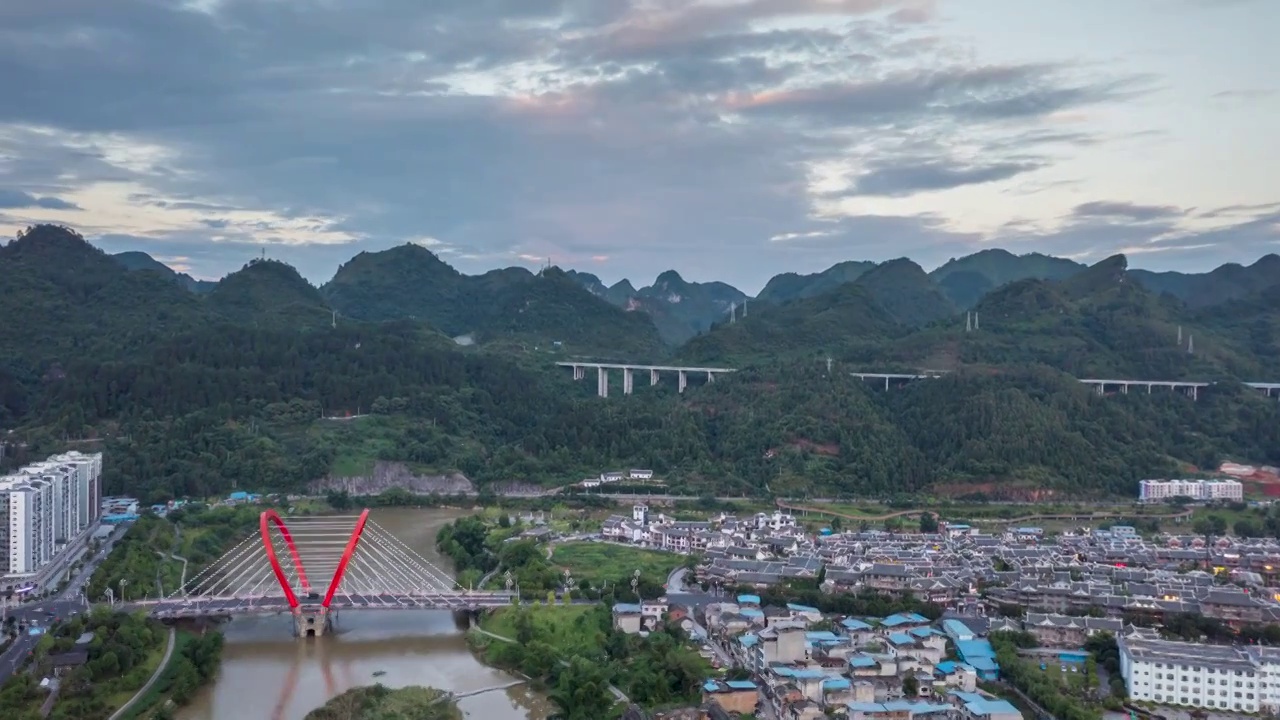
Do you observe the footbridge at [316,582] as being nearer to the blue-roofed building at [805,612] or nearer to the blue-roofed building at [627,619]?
the blue-roofed building at [627,619]

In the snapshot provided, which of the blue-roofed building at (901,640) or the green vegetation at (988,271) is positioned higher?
the green vegetation at (988,271)

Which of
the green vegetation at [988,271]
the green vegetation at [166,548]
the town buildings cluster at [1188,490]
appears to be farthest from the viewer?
the green vegetation at [988,271]

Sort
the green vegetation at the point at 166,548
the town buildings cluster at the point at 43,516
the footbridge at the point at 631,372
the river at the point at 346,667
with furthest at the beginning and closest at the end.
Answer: the footbridge at the point at 631,372, the town buildings cluster at the point at 43,516, the green vegetation at the point at 166,548, the river at the point at 346,667

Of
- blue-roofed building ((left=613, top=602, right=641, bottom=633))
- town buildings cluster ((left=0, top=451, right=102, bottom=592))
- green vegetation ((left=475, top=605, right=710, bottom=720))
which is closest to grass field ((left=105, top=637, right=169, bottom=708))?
town buildings cluster ((left=0, top=451, right=102, bottom=592))

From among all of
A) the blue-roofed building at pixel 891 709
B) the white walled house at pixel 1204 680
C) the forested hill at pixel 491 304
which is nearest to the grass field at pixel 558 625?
the blue-roofed building at pixel 891 709

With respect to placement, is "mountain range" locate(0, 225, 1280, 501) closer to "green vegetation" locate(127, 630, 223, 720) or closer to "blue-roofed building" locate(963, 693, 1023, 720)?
"green vegetation" locate(127, 630, 223, 720)

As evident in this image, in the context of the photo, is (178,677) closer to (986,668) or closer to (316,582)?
(316,582)

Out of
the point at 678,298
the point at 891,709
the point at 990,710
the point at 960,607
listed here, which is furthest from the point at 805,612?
the point at 678,298
